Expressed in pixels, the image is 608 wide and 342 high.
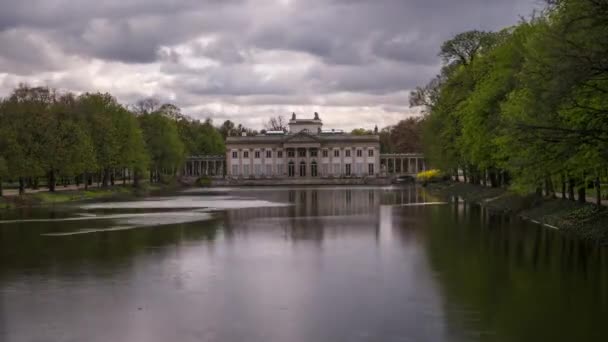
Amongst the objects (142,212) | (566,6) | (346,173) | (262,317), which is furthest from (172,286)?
(346,173)

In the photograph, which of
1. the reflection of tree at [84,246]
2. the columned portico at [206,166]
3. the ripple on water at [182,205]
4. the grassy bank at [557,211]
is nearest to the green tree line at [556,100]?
the grassy bank at [557,211]

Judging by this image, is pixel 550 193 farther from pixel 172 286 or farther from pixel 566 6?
pixel 172 286

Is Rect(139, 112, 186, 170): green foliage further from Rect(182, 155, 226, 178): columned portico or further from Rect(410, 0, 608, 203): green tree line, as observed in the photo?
Rect(410, 0, 608, 203): green tree line

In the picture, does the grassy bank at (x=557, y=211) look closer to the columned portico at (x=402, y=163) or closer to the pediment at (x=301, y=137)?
the columned portico at (x=402, y=163)

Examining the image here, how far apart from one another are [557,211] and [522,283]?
1667 centimetres

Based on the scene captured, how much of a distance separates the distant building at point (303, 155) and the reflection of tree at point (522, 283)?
9912 centimetres

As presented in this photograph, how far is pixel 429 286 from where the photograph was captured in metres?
17.9

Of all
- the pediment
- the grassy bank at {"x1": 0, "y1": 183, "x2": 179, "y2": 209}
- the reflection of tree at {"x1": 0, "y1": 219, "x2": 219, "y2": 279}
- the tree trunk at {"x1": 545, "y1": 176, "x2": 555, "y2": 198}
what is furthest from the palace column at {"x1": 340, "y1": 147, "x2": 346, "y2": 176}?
the reflection of tree at {"x1": 0, "y1": 219, "x2": 219, "y2": 279}

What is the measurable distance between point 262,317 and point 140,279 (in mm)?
5582

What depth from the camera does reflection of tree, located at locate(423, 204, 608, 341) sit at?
1387 centimetres

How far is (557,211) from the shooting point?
1329 inches

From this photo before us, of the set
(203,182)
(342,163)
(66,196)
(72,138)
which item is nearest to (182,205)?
(66,196)

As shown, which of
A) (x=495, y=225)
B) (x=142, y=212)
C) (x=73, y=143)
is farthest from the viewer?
(x=73, y=143)

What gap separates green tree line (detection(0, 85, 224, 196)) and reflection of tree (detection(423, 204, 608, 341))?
3533 cm
